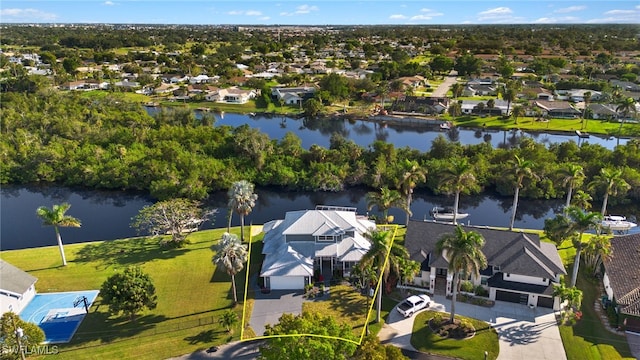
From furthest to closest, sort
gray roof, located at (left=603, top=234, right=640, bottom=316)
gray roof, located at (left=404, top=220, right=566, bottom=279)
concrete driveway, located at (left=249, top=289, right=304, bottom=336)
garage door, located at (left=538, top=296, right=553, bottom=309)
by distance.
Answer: gray roof, located at (left=404, top=220, right=566, bottom=279) < garage door, located at (left=538, top=296, right=553, bottom=309) < gray roof, located at (left=603, top=234, right=640, bottom=316) < concrete driveway, located at (left=249, top=289, right=304, bottom=336)

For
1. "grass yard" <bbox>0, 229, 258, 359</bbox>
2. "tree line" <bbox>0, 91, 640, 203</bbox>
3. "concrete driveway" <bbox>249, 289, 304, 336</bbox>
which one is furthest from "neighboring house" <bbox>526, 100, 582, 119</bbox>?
"concrete driveway" <bbox>249, 289, 304, 336</bbox>

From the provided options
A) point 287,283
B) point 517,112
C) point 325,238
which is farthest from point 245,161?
point 517,112

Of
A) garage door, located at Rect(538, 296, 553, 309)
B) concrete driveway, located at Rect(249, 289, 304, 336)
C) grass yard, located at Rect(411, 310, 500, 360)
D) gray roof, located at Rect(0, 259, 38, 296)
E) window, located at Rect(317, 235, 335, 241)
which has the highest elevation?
window, located at Rect(317, 235, 335, 241)

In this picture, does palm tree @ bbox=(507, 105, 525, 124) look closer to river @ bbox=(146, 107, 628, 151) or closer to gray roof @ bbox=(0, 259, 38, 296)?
river @ bbox=(146, 107, 628, 151)

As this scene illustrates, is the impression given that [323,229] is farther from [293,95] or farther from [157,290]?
[293,95]

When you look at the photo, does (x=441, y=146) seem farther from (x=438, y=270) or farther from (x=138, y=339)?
(x=138, y=339)

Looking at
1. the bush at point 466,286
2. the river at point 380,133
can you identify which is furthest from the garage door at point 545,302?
the river at point 380,133

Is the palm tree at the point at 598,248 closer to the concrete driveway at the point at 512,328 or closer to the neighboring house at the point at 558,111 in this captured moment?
the concrete driveway at the point at 512,328
